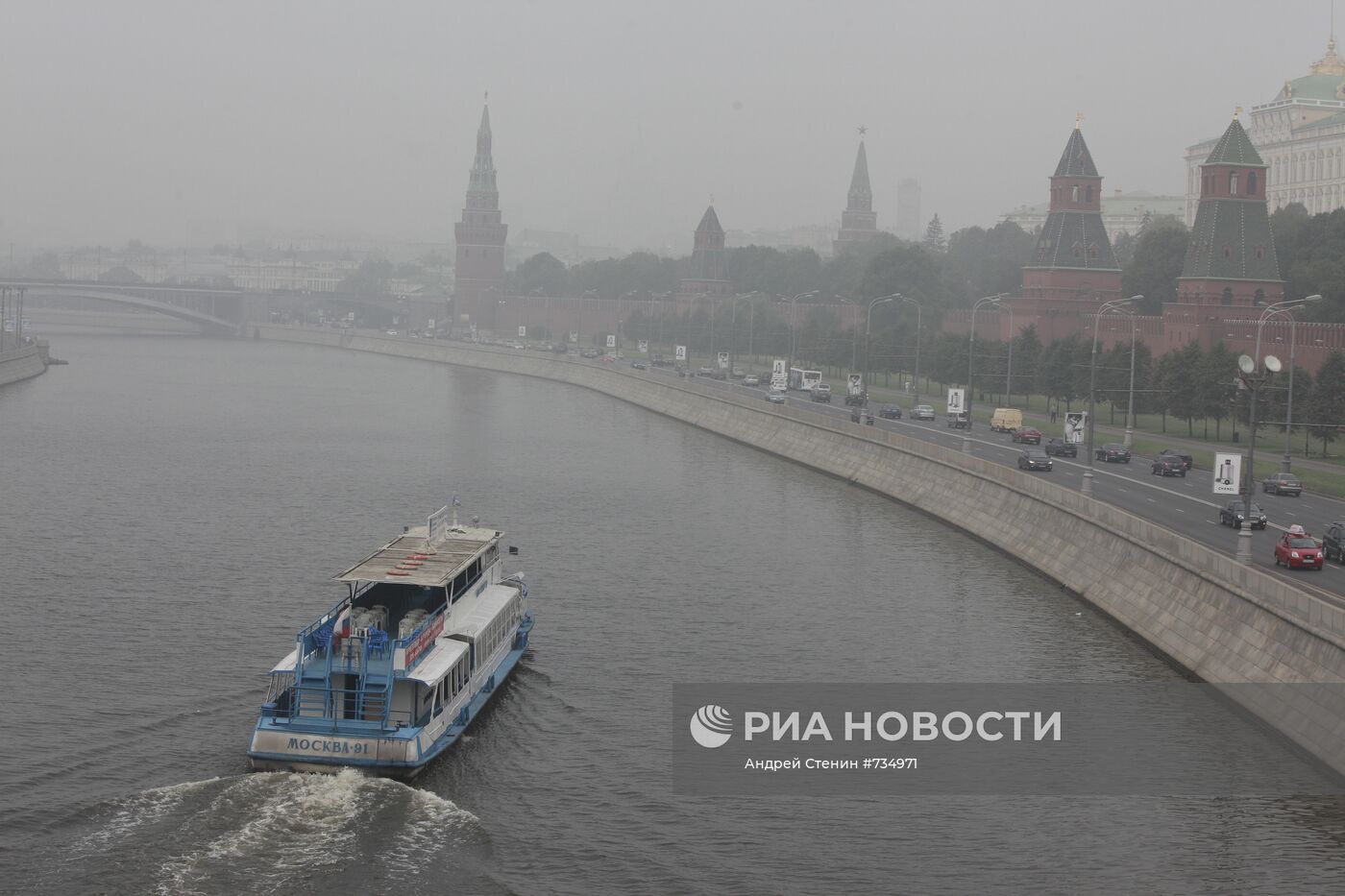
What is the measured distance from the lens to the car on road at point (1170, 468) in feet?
207

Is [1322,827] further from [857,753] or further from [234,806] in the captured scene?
[234,806]

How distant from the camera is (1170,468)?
63.3 metres

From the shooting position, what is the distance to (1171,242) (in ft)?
463

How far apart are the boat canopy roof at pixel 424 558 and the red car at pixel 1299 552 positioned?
63.3ft

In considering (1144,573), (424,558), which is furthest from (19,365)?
(1144,573)

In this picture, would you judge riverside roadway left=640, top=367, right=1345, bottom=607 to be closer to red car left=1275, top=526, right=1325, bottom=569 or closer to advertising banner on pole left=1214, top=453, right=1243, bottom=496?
red car left=1275, top=526, right=1325, bottom=569

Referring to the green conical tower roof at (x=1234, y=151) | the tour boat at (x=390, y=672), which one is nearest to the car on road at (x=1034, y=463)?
the tour boat at (x=390, y=672)

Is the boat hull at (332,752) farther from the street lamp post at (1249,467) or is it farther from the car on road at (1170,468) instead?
the car on road at (1170,468)

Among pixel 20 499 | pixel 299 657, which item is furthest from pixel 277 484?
pixel 299 657

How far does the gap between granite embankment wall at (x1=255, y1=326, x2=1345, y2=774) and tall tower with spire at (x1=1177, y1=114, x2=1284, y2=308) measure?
33.0 meters

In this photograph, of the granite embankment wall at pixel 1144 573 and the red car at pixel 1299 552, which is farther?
the red car at pixel 1299 552

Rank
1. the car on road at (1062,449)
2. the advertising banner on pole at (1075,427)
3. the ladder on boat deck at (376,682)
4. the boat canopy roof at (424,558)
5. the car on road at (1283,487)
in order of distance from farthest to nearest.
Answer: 1. the advertising banner on pole at (1075,427)
2. the car on road at (1062,449)
3. the car on road at (1283,487)
4. the boat canopy roof at (424,558)
5. the ladder on boat deck at (376,682)

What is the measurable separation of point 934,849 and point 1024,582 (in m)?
22.4

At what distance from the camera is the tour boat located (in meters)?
27.8
